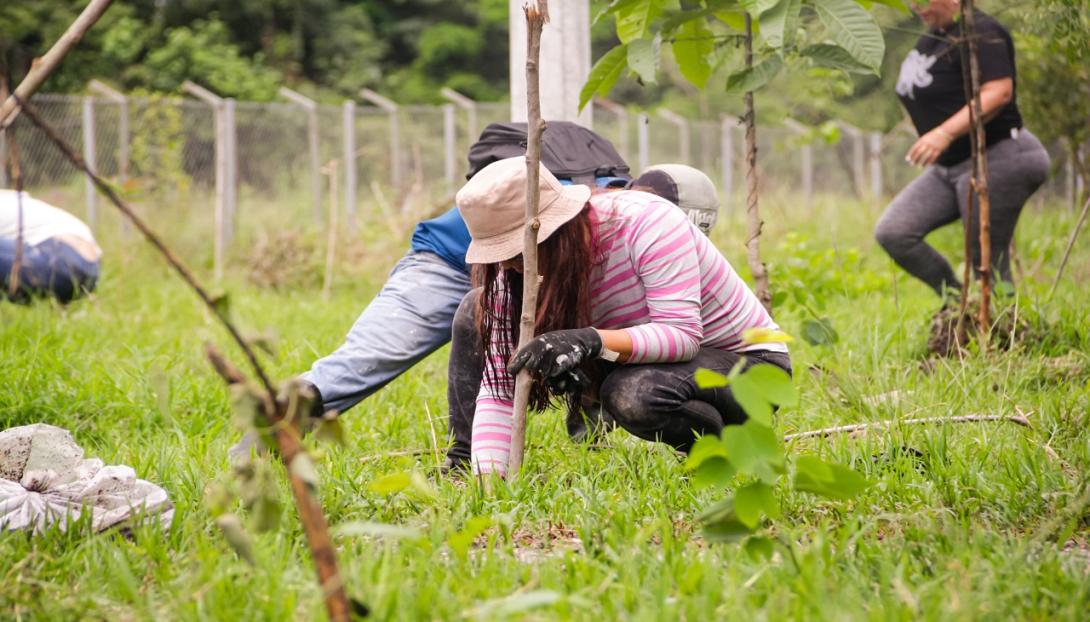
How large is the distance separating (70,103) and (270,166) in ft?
8.48

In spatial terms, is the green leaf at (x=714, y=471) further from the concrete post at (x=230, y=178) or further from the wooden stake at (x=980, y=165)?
the concrete post at (x=230, y=178)

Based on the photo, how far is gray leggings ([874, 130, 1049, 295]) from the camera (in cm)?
448

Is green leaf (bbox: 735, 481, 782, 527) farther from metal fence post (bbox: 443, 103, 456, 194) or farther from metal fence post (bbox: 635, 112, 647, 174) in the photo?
metal fence post (bbox: 443, 103, 456, 194)

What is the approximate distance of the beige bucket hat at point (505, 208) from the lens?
98.2 inches

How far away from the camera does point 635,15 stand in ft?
10.6

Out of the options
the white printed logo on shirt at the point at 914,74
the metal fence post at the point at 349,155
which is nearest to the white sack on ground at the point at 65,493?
the white printed logo on shirt at the point at 914,74

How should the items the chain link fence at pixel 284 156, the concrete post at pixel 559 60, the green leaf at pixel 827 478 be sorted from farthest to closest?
the chain link fence at pixel 284 156, the concrete post at pixel 559 60, the green leaf at pixel 827 478

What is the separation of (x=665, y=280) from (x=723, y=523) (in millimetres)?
816

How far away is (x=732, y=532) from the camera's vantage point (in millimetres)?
1970

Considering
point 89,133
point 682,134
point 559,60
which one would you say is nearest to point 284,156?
point 89,133

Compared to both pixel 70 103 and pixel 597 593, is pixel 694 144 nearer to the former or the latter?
pixel 70 103

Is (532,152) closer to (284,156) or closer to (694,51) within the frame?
(694,51)

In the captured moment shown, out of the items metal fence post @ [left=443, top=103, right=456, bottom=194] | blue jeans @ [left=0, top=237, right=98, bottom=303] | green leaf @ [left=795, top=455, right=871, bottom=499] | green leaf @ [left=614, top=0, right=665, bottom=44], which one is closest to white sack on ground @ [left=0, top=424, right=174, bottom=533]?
green leaf @ [left=795, top=455, right=871, bottom=499]

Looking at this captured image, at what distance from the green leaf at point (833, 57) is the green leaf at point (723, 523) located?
5.76ft
